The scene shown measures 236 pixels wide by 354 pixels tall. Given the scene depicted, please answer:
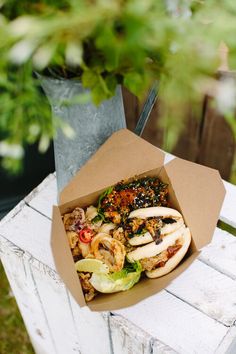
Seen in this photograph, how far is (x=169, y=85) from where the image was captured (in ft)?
2.45

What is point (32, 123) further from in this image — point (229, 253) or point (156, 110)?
point (156, 110)

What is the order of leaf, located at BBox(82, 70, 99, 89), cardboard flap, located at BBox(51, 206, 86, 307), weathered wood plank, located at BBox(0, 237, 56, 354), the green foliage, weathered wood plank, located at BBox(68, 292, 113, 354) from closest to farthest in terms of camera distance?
the green foliage
leaf, located at BBox(82, 70, 99, 89)
cardboard flap, located at BBox(51, 206, 86, 307)
weathered wood plank, located at BBox(68, 292, 113, 354)
weathered wood plank, located at BBox(0, 237, 56, 354)

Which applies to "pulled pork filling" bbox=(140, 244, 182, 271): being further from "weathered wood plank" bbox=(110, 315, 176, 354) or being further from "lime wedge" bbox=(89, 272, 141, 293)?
"weathered wood plank" bbox=(110, 315, 176, 354)

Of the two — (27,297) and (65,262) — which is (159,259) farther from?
(27,297)

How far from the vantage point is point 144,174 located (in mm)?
1171

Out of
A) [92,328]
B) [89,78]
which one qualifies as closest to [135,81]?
[89,78]

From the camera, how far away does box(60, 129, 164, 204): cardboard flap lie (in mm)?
1094

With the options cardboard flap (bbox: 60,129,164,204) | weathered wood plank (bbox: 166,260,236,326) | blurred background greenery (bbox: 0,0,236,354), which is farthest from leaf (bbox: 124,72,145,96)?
weathered wood plank (bbox: 166,260,236,326)

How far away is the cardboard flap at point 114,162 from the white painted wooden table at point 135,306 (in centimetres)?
23

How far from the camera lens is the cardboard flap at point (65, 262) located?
3.30 feet

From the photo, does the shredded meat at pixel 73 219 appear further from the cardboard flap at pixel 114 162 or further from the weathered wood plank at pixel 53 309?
the weathered wood plank at pixel 53 309

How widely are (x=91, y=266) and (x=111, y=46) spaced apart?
56 centimetres

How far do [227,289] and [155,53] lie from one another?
0.62m

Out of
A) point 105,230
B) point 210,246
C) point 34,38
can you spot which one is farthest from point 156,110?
point 34,38
